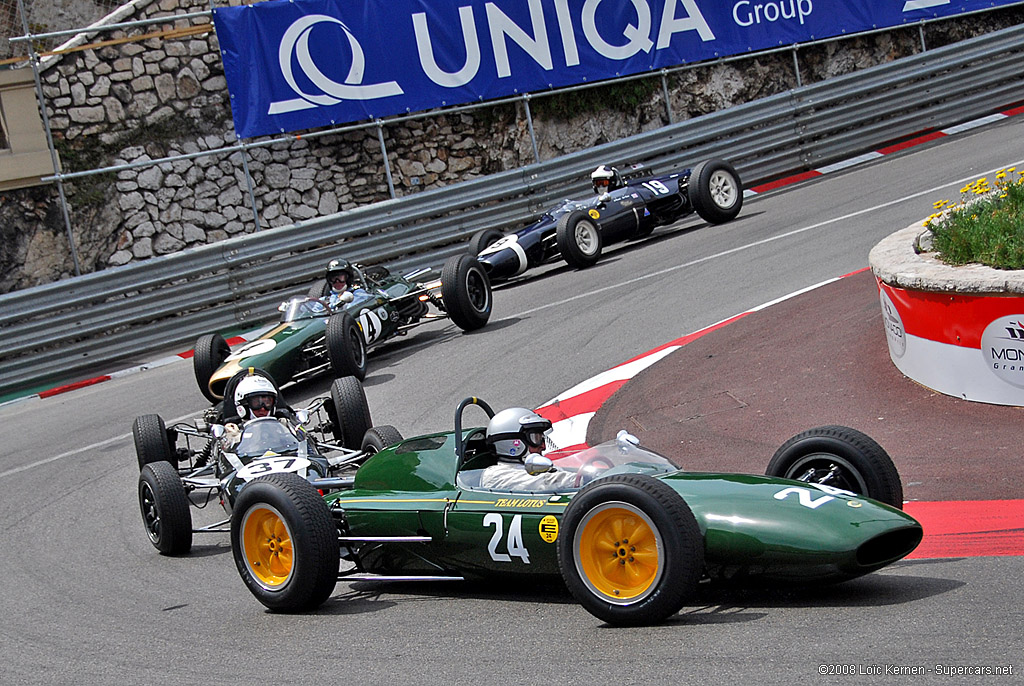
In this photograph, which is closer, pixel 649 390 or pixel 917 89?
pixel 649 390

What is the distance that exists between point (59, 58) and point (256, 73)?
290 cm

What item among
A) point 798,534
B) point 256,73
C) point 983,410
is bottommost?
point 983,410

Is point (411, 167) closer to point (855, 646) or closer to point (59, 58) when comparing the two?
point (59, 58)

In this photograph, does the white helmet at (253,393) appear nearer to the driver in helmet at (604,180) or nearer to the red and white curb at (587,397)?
the red and white curb at (587,397)

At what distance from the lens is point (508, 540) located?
18.8 ft

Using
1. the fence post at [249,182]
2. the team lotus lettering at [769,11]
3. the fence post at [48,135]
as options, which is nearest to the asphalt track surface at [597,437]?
the fence post at [48,135]

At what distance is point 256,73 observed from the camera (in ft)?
55.6

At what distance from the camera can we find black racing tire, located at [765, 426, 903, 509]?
5633mm

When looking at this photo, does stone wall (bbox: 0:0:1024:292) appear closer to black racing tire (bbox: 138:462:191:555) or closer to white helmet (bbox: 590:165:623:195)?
white helmet (bbox: 590:165:623:195)

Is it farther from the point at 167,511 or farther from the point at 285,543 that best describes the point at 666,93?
the point at 285,543

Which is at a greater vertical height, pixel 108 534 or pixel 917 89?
pixel 917 89

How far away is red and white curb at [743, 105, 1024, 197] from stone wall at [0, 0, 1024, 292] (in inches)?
170

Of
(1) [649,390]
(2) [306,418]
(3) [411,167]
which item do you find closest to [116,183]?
(3) [411,167]

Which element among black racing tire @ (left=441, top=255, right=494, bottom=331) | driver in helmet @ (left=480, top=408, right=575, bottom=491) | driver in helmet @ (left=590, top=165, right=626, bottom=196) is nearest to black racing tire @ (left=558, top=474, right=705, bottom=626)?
driver in helmet @ (left=480, top=408, right=575, bottom=491)
